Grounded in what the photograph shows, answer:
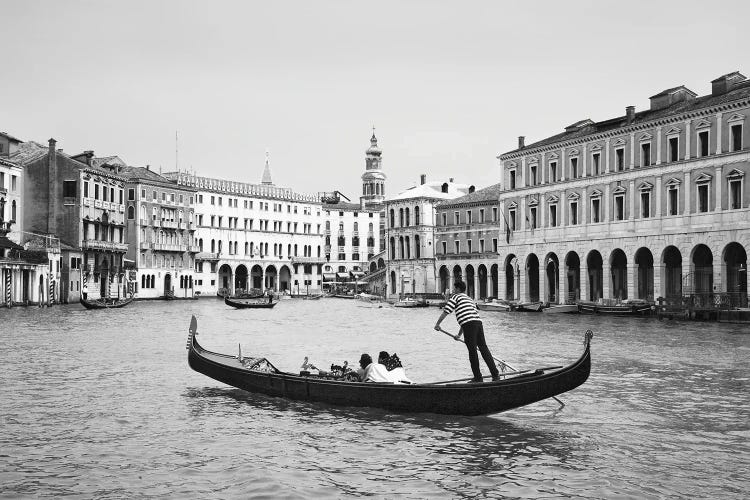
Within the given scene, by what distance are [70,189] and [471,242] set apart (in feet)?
93.5

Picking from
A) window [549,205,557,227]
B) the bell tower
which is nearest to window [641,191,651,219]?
window [549,205,557,227]

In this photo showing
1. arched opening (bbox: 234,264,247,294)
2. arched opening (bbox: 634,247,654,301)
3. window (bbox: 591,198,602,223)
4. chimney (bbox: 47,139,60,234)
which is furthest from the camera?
arched opening (bbox: 234,264,247,294)

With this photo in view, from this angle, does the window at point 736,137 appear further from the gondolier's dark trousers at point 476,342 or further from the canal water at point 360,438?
the gondolier's dark trousers at point 476,342

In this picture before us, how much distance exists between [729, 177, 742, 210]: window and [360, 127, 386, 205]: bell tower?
80009mm

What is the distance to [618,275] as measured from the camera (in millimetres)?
42906

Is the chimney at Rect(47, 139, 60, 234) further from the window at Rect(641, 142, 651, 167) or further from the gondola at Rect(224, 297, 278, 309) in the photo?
the window at Rect(641, 142, 651, 167)

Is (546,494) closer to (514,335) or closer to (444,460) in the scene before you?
(444,460)

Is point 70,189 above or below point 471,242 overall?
above

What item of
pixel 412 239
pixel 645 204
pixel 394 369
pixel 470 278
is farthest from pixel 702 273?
pixel 412 239

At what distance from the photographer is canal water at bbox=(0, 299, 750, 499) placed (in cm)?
876

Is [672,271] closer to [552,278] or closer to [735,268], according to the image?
[735,268]

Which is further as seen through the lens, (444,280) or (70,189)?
(444,280)

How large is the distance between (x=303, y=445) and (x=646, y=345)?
15856 mm

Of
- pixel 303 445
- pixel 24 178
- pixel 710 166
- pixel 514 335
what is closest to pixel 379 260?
pixel 24 178
